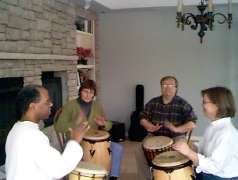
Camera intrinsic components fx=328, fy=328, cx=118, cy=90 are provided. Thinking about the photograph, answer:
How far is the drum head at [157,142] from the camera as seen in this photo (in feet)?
8.51

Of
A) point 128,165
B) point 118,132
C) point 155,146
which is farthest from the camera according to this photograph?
point 118,132

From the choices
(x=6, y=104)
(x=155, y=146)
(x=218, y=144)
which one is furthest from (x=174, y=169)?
(x=6, y=104)

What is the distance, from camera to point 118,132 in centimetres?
551

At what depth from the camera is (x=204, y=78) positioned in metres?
5.55

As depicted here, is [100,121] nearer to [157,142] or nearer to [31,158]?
[157,142]

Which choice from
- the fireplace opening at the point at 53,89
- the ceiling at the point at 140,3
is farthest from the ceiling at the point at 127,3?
the fireplace opening at the point at 53,89

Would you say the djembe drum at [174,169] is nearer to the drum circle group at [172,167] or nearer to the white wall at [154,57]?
the drum circle group at [172,167]

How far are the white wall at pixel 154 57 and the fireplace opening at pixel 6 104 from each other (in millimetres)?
2665

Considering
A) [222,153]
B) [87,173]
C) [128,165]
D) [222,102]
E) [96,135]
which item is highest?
[222,102]

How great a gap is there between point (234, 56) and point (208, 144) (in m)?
3.73

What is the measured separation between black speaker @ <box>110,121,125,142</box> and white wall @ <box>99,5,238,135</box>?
1.12 ft

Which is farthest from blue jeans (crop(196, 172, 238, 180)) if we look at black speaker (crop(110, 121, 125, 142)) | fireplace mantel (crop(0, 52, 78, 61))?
black speaker (crop(110, 121, 125, 142))

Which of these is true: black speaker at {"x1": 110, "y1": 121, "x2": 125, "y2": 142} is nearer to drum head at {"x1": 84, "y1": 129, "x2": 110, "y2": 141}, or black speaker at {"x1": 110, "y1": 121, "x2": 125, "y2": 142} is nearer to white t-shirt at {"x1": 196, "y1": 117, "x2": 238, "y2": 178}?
drum head at {"x1": 84, "y1": 129, "x2": 110, "y2": 141}

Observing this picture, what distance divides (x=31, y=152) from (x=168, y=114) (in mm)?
1640
